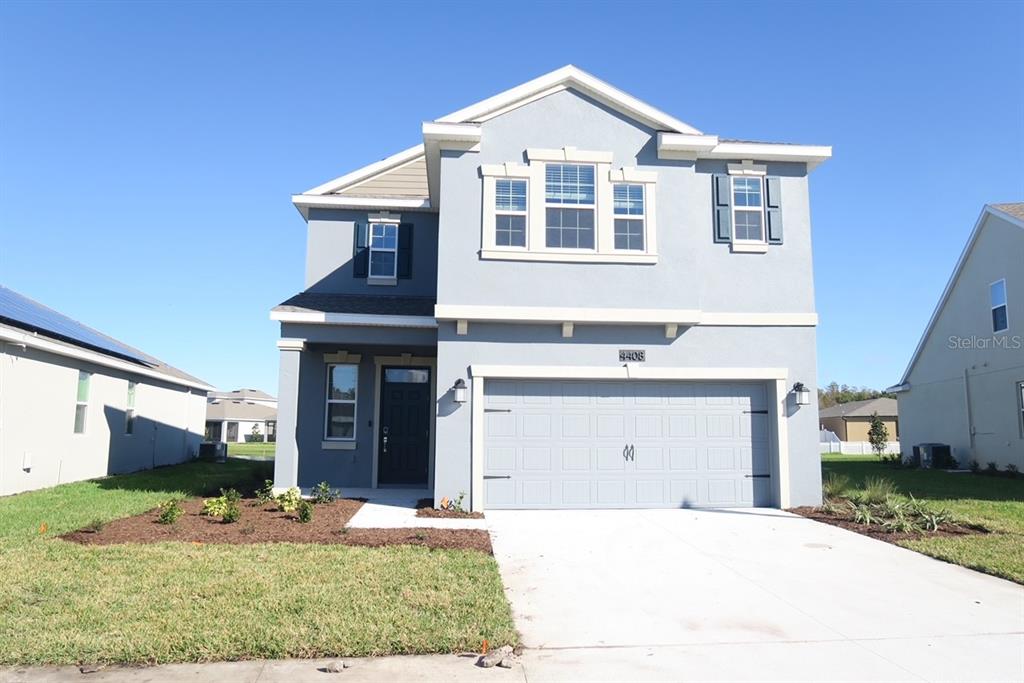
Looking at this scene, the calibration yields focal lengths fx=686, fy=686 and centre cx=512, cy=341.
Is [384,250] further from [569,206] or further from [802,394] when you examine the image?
[802,394]

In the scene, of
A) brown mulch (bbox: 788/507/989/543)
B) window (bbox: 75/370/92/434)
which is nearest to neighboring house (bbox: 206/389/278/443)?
window (bbox: 75/370/92/434)

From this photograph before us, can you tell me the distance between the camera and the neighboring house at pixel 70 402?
1318cm

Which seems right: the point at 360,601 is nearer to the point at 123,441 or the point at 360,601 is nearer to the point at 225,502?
the point at 225,502

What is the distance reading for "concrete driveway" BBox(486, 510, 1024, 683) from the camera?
497 cm

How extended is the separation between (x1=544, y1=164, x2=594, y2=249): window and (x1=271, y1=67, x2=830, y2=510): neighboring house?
30 millimetres

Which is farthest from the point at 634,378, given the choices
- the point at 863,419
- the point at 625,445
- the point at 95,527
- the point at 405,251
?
the point at 863,419

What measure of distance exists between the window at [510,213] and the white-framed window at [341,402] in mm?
5044

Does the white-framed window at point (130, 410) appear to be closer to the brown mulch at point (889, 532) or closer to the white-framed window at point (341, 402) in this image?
the white-framed window at point (341, 402)

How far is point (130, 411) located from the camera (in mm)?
19109

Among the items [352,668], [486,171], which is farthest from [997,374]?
[352,668]

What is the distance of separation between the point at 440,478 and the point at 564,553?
11.2 feet

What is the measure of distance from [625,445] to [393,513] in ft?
13.3

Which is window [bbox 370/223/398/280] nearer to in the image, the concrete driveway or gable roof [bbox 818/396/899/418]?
the concrete driveway

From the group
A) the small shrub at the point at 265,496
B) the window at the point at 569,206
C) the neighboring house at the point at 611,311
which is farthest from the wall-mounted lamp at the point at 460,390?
the small shrub at the point at 265,496
